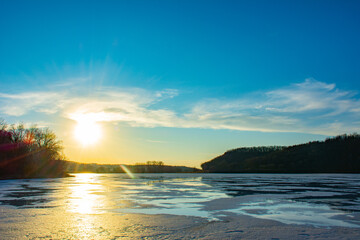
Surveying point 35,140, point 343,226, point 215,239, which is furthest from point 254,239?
point 35,140

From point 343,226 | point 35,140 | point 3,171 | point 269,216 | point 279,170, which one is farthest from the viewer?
point 279,170

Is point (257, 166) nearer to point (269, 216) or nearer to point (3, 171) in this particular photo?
point (3, 171)

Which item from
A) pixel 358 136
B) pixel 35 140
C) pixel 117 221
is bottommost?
pixel 117 221

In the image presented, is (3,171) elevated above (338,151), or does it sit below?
below

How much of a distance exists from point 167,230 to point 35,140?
63.2m

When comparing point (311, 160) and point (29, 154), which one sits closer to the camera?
point (29, 154)

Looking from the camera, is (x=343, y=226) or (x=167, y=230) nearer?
(x=167, y=230)

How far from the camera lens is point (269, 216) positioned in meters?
8.27

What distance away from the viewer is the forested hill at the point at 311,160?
11156 centimetres

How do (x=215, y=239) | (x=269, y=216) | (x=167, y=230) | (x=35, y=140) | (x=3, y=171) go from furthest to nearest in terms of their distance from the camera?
1. (x=35, y=140)
2. (x=3, y=171)
3. (x=269, y=216)
4. (x=167, y=230)
5. (x=215, y=239)

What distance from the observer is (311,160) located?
382ft

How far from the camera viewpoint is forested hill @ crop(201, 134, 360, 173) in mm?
111562

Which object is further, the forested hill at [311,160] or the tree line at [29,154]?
the forested hill at [311,160]

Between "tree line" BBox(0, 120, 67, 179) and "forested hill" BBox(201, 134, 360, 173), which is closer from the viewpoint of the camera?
"tree line" BBox(0, 120, 67, 179)
